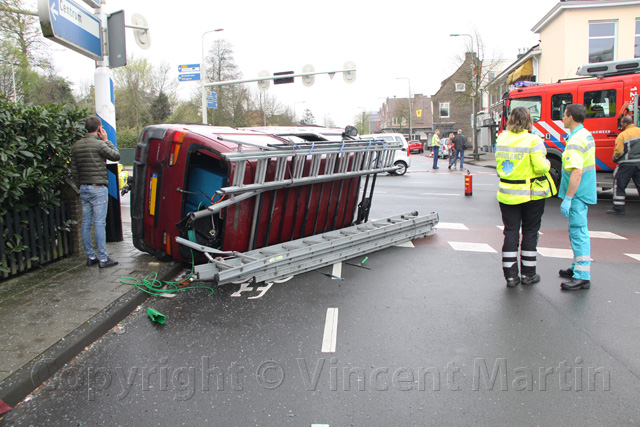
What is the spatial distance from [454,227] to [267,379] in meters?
6.05

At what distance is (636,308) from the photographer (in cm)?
435

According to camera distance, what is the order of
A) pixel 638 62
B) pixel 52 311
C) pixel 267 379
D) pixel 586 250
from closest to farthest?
pixel 267 379
pixel 52 311
pixel 586 250
pixel 638 62

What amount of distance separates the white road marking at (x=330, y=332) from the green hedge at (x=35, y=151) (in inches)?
142

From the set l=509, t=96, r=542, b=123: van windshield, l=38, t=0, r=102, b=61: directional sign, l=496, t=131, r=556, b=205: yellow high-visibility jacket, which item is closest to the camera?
l=496, t=131, r=556, b=205: yellow high-visibility jacket

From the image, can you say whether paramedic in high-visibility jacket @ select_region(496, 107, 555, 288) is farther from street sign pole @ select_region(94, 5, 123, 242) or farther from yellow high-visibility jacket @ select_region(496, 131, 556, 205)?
street sign pole @ select_region(94, 5, 123, 242)

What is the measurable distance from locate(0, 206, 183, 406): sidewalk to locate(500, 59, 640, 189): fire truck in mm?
10528

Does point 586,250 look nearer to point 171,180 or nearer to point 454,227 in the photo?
point 454,227

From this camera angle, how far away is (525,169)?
4719mm

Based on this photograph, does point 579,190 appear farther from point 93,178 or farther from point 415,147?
point 415,147

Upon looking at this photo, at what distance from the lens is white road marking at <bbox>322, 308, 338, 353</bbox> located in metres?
3.60

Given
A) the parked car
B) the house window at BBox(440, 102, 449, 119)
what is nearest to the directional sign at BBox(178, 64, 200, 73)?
the parked car

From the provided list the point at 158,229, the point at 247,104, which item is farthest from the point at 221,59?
the point at 158,229

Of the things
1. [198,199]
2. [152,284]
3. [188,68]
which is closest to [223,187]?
[198,199]

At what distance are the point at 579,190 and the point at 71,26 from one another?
643cm
